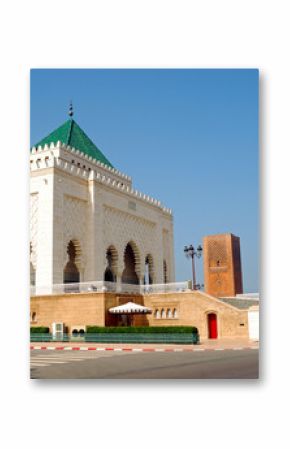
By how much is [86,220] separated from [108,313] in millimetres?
4610

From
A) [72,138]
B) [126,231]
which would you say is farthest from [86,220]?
[72,138]

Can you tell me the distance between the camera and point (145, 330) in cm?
1237

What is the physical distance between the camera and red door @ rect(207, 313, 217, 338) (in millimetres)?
14391

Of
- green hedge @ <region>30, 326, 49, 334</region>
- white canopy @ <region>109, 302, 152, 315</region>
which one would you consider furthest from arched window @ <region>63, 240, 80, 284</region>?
white canopy @ <region>109, 302, 152, 315</region>

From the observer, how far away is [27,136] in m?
7.70

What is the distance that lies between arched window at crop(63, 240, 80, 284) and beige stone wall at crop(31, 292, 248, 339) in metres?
3.31

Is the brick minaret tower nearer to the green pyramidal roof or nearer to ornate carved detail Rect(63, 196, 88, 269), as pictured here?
ornate carved detail Rect(63, 196, 88, 269)

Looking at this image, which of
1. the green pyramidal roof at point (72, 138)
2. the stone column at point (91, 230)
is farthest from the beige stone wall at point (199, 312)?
the green pyramidal roof at point (72, 138)

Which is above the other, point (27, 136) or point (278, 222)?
point (27, 136)

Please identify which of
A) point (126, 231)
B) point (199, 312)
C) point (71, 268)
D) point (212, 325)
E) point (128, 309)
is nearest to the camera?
point (128, 309)

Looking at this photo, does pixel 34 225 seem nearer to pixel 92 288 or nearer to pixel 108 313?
pixel 92 288
